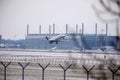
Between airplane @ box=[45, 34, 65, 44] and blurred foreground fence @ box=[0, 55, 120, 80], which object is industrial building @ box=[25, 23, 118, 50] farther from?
blurred foreground fence @ box=[0, 55, 120, 80]

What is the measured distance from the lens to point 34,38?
5.07 m

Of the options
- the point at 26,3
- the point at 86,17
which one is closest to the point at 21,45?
the point at 26,3

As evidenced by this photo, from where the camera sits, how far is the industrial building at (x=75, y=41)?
4.86 meters

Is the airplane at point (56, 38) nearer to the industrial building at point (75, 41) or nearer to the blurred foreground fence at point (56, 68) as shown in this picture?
the industrial building at point (75, 41)

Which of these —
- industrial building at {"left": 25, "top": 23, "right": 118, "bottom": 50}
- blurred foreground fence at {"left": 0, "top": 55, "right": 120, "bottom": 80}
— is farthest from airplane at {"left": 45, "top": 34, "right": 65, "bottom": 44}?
blurred foreground fence at {"left": 0, "top": 55, "right": 120, "bottom": 80}

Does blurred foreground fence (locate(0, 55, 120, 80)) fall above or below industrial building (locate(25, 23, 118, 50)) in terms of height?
below

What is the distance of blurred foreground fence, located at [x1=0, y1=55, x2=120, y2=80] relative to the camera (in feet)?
15.8

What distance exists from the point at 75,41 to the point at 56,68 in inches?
20.2

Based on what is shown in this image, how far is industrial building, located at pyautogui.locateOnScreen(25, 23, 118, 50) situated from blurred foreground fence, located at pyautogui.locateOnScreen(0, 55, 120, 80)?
179 millimetres

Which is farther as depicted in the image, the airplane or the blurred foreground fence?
the airplane

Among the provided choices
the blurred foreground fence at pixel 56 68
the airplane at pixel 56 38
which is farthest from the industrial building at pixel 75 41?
the blurred foreground fence at pixel 56 68

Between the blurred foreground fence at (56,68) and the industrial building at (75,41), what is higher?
the industrial building at (75,41)

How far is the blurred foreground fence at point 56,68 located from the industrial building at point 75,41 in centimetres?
18

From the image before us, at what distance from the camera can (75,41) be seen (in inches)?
194
